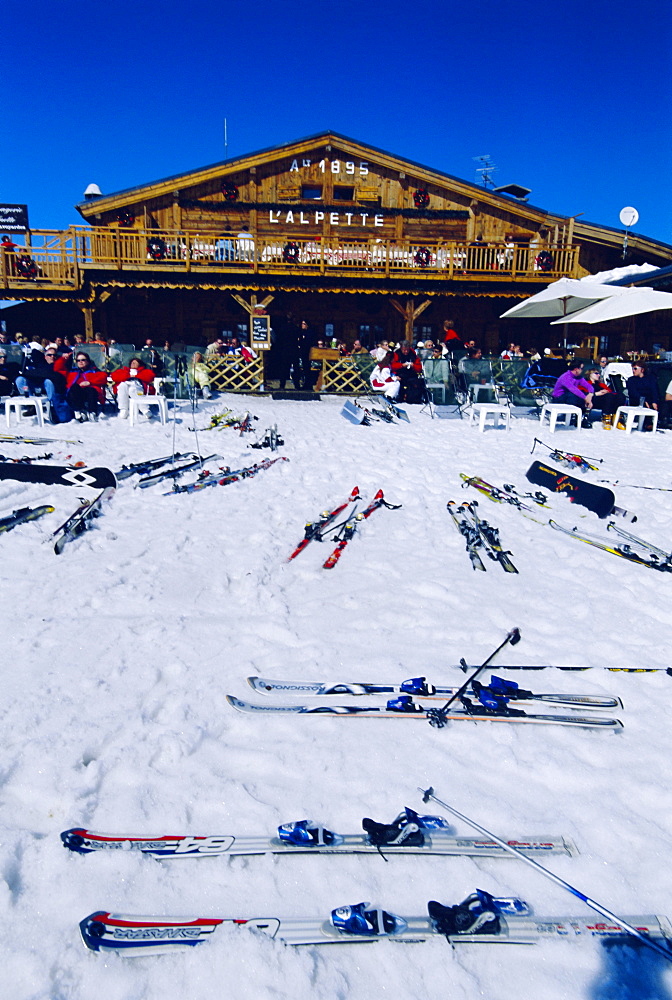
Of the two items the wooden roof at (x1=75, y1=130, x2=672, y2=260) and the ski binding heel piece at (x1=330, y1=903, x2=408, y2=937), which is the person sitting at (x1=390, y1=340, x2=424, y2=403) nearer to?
the wooden roof at (x1=75, y1=130, x2=672, y2=260)

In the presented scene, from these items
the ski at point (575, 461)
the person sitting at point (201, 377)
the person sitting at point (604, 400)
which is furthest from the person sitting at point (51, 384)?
the person sitting at point (604, 400)

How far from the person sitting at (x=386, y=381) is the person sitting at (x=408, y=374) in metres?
0.13

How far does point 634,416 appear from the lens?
434 inches

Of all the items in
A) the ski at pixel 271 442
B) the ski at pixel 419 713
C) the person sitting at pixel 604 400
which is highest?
the person sitting at pixel 604 400

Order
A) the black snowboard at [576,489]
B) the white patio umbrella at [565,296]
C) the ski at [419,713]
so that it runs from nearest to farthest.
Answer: the ski at [419,713] → the black snowboard at [576,489] → the white patio umbrella at [565,296]

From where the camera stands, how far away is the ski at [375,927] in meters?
1.66

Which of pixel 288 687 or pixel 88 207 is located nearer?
pixel 288 687

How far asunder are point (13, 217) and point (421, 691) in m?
21.0

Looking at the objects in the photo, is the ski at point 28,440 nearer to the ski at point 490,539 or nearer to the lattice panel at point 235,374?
the ski at point 490,539

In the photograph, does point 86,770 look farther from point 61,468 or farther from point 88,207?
point 88,207

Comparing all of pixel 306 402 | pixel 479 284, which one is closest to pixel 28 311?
pixel 306 402

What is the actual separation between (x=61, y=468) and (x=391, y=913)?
5665 mm

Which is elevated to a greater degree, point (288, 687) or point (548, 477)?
point (548, 477)

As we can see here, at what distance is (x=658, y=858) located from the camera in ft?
6.71
